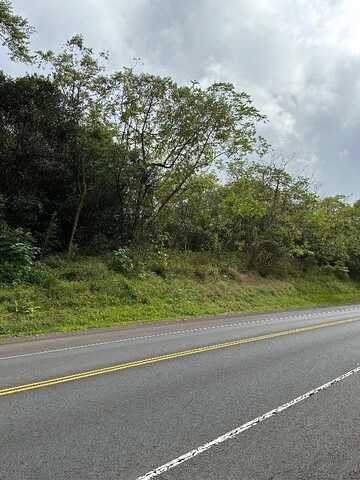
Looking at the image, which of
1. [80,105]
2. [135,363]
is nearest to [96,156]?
[80,105]

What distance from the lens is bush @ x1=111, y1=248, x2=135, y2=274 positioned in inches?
953

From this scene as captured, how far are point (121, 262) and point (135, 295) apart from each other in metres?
2.71

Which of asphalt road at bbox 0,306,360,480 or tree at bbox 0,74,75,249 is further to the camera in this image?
tree at bbox 0,74,75,249

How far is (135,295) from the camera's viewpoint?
73.0ft

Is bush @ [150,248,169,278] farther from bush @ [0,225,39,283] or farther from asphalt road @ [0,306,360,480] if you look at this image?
asphalt road @ [0,306,360,480]

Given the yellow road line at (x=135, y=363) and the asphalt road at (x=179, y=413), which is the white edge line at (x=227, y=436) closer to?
the asphalt road at (x=179, y=413)

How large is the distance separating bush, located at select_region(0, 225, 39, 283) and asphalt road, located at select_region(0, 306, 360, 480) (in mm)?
8132

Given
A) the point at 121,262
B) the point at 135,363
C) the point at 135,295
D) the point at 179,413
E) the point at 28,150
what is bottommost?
the point at 135,363

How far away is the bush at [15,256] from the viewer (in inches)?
754

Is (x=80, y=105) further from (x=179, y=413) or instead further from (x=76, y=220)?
(x=179, y=413)

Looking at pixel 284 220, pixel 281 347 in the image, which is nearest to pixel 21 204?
pixel 281 347

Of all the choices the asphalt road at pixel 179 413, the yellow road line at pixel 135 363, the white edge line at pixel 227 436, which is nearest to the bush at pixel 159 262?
the yellow road line at pixel 135 363

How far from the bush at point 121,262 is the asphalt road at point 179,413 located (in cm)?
1242

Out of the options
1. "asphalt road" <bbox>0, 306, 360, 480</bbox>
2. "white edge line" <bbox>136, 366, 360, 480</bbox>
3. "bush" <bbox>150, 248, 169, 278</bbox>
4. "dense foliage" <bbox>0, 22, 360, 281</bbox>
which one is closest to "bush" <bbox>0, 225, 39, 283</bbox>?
"dense foliage" <bbox>0, 22, 360, 281</bbox>
